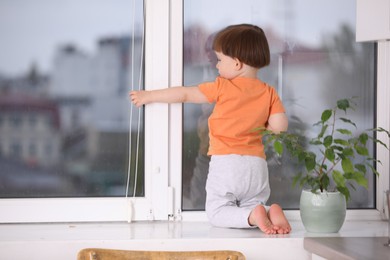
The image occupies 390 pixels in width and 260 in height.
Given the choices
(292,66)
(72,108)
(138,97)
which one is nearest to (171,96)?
(138,97)

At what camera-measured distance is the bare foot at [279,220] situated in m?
2.26

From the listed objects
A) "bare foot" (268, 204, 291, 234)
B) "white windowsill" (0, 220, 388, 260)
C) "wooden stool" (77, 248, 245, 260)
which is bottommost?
"white windowsill" (0, 220, 388, 260)

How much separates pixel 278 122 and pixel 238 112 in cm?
13

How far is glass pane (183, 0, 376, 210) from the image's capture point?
2.51 meters

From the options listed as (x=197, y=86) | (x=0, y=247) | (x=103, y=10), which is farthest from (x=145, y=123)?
(x=0, y=247)

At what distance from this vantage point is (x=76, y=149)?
8.05 ft

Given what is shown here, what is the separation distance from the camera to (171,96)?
2.40m

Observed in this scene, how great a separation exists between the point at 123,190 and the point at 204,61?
1.65 feet

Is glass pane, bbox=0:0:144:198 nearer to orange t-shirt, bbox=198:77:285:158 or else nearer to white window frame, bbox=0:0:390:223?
white window frame, bbox=0:0:390:223

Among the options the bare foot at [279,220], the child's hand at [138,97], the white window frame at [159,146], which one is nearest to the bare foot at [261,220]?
the bare foot at [279,220]

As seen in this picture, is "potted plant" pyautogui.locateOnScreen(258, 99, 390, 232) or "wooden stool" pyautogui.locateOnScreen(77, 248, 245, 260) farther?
"potted plant" pyautogui.locateOnScreen(258, 99, 390, 232)

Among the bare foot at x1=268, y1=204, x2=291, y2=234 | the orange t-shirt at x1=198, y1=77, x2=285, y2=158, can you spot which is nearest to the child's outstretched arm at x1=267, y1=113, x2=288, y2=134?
the orange t-shirt at x1=198, y1=77, x2=285, y2=158

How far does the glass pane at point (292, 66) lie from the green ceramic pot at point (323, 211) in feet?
0.86

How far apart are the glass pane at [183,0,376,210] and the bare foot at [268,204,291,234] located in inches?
10.4
